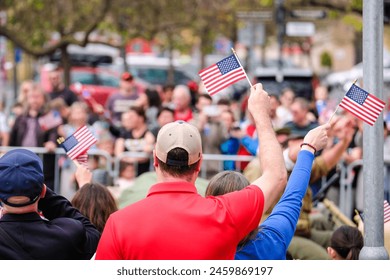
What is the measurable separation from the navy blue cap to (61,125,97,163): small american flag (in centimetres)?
184

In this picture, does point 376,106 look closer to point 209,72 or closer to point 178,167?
point 209,72

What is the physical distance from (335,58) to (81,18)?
46.1 m

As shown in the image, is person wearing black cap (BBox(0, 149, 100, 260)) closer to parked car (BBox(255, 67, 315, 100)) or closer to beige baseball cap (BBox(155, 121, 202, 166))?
beige baseball cap (BBox(155, 121, 202, 166))

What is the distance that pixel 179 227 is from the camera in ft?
15.0

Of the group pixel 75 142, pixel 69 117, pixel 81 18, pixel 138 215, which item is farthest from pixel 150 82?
pixel 138 215

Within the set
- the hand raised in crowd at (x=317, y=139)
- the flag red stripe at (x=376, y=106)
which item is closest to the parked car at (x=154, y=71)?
the flag red stripe at (x=376, y=106)

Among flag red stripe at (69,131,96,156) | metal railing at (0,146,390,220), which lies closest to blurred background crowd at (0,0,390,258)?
metal railing at (0,146,390,220)

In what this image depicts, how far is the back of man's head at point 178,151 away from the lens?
467cm

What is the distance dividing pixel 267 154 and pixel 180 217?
1.91 ft

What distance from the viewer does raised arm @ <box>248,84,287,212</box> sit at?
4839mm

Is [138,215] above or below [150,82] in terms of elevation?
above

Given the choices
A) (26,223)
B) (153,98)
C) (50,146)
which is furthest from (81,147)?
(153,98)
